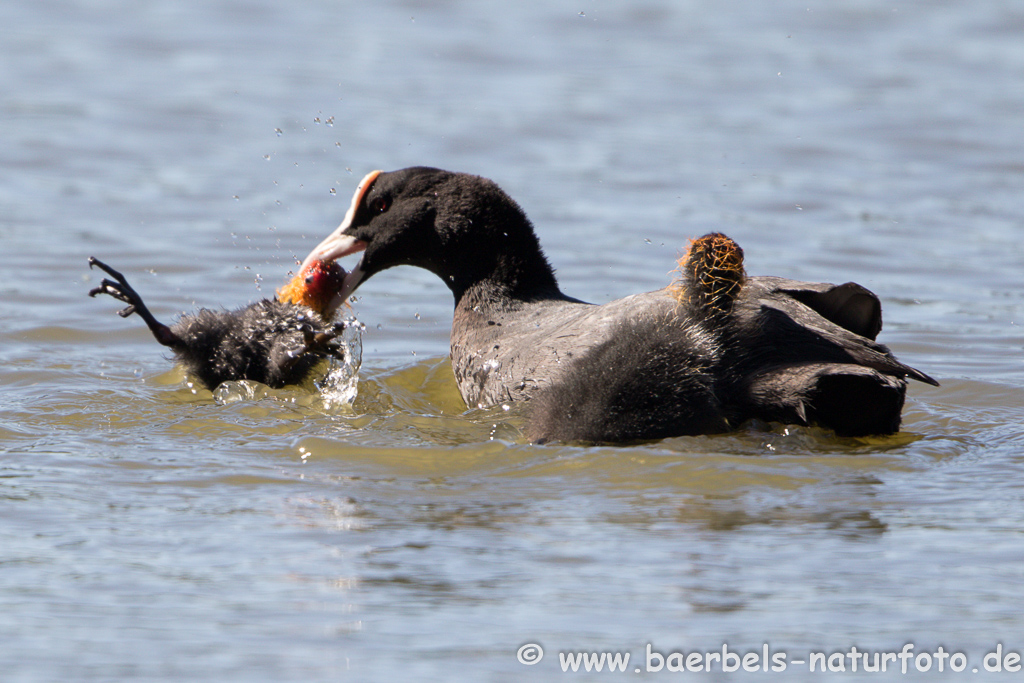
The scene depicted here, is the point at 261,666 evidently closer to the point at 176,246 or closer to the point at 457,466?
the point at 457,466

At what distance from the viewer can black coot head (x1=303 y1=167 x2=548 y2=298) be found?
245 inches

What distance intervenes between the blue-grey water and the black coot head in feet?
2.08

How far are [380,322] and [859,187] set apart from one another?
15.2 feet

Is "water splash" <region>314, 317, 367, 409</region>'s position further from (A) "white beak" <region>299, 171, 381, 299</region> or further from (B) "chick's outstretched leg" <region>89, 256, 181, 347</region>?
(B) "chick's outstretched leg" <region>89, 256, 181, 347</region>

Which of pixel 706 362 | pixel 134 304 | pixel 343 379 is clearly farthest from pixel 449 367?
pixel 706 362

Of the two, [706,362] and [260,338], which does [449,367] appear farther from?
[706,362]

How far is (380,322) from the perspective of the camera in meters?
8.16

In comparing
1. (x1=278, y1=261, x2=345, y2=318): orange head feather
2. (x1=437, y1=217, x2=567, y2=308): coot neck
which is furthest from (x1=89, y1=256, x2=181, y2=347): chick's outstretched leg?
(x1=437, y1=217, x2=567, y2=308): coot neck

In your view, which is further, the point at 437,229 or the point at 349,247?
the point at 349,247

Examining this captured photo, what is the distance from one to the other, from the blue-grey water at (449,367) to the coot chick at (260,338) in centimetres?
13

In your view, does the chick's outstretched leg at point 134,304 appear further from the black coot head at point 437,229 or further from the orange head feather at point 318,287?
the black coot head at point 437,229

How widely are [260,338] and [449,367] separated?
114 cm

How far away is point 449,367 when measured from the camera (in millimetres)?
6945

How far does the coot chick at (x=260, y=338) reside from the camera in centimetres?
606
